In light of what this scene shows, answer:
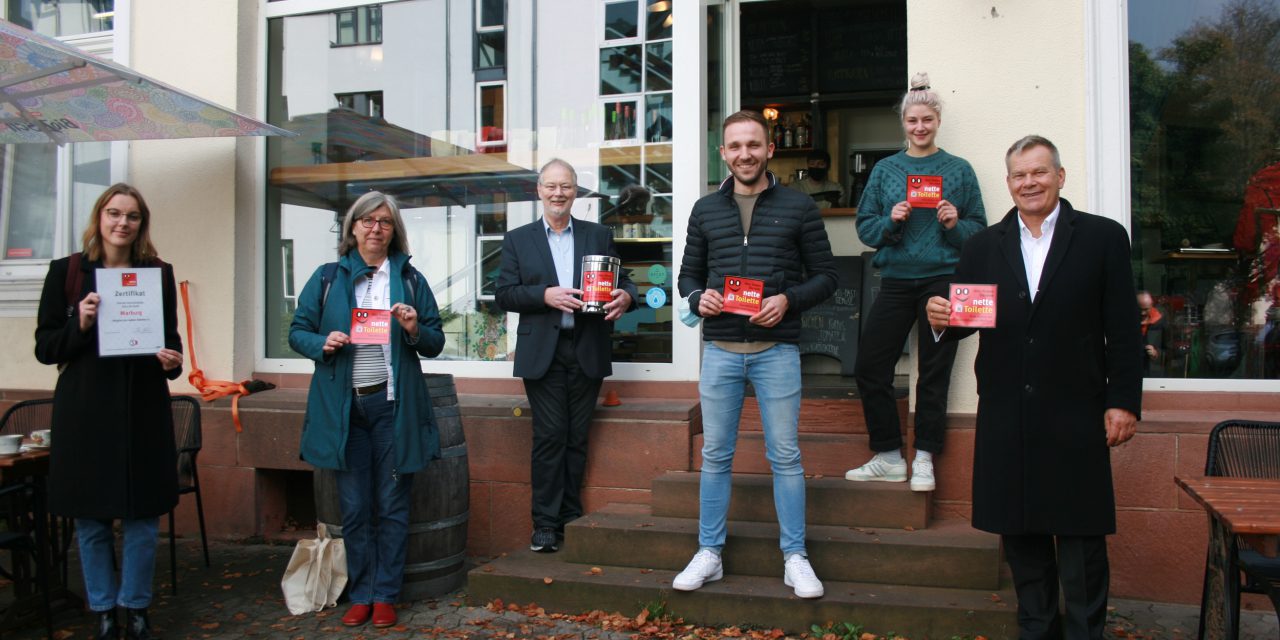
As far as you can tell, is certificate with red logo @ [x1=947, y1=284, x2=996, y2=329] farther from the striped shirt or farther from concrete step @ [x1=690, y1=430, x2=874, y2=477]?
the striped shirt

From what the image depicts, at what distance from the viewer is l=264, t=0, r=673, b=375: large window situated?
19.7ft

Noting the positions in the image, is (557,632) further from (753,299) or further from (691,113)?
(691,113)

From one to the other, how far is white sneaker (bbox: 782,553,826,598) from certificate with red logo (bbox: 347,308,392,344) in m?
1.99

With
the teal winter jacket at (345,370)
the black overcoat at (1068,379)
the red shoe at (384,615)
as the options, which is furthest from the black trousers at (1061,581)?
the red shoe at (384,615)

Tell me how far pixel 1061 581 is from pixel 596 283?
2.31 meters

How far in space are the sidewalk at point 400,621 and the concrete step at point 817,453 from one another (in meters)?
1.20

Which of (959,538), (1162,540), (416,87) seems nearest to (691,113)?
(416,87)

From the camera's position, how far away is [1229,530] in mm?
2787

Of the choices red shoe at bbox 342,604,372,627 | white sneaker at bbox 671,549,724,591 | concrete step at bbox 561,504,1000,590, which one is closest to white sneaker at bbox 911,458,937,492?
concrete step at bbox 561,504,1000,590

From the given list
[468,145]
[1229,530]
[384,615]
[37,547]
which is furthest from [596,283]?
[37,547]

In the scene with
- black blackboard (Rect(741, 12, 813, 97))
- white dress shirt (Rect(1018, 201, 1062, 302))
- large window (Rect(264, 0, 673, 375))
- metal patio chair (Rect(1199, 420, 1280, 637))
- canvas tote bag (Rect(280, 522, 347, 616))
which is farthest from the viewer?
black blackboard (Rect(741, 12, 813, 97))

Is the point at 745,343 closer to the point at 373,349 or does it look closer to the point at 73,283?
the point at 373,349

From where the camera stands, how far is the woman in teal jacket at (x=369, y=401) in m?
4.24

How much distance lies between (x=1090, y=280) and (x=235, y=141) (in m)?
5.52
